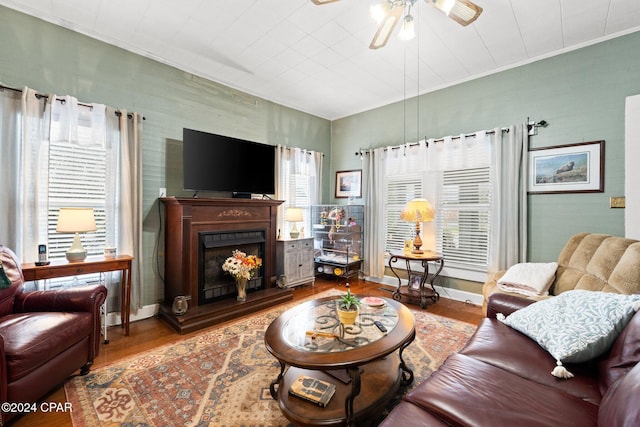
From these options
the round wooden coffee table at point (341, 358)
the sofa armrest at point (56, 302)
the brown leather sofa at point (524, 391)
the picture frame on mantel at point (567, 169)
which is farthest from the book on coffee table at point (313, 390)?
the picture frame on mantel at point (567, 169)

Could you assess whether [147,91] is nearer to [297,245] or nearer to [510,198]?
[297,245]

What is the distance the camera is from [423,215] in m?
3.60

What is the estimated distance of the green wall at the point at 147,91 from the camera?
2484 millimetres

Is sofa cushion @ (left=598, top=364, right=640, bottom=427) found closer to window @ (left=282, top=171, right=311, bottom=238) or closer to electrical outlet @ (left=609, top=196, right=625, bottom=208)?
electrical outlet @ (left=609, top=196, right=625, bottom=208)

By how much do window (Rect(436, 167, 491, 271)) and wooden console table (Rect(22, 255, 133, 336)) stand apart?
388 cm

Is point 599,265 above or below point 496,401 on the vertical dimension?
above

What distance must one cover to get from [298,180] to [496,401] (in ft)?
13.3

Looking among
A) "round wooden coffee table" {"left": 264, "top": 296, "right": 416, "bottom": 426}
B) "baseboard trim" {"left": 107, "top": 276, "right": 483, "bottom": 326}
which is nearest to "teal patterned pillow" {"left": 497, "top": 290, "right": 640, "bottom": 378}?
"round wooden coffee table" {"left": 264, "top": 296, "right": 416, "bottom": 426}

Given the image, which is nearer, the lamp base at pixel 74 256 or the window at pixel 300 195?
the lamp base at pixel 74 256

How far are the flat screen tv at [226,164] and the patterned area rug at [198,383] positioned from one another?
68.6 inches

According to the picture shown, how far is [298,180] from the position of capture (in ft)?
15.7

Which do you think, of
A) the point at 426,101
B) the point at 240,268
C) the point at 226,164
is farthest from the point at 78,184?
the point at 426,101

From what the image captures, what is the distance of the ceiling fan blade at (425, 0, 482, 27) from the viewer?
1803mm

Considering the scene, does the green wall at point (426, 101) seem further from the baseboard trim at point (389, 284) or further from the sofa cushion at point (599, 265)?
the sofa cushion at point (599, 265)
